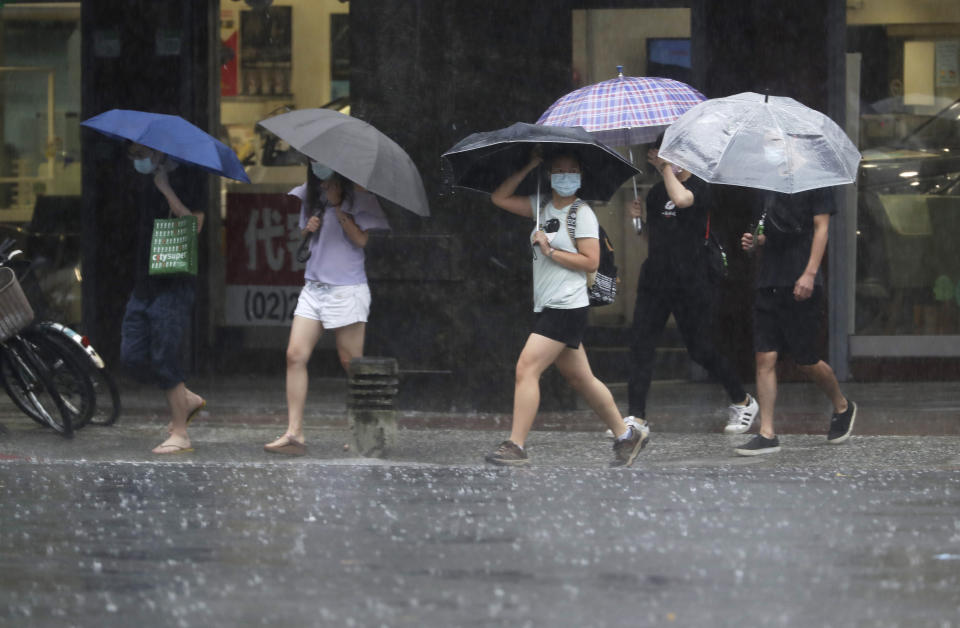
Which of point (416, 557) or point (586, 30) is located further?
point (586, 30)

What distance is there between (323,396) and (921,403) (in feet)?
14.8

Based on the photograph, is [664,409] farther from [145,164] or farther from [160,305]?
[145,164]

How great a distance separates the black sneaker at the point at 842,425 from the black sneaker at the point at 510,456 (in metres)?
2.10

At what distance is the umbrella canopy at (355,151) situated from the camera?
29.6 ft

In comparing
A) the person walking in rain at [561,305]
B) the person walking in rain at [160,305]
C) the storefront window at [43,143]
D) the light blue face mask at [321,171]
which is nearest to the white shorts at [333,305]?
the light blue face mask at [321,171]

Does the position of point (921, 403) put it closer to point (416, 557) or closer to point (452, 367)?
point (452, 367)

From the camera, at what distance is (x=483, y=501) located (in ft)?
25.5

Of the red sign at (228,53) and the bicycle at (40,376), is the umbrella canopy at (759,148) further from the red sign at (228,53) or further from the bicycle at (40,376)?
the red sign at (228,53)

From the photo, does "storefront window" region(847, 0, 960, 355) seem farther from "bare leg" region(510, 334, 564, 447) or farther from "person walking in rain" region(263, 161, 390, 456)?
"person walking in rain" region(263, 161, 390, 456)

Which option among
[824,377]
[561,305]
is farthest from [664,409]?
[561,305]

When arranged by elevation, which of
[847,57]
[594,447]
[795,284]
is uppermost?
[847,57]

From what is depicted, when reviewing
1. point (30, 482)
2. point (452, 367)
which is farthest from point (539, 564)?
point (452, 367)

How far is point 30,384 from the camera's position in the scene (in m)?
10.3

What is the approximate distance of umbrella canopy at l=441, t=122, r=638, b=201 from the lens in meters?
8.74
